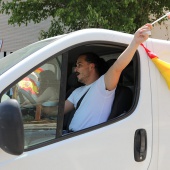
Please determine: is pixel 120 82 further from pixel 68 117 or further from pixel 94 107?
pixel 68 117

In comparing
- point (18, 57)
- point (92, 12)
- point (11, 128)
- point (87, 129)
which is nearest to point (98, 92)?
point (87, 129)

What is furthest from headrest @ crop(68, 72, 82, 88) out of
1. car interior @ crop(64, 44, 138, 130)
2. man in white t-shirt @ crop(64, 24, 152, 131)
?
man in white t-shirt @ crop(64, 24, 152, 131)

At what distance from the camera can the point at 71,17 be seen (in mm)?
8578

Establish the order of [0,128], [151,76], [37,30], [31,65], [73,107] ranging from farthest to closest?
[37,30], [73,107], [151,76], [31,65], [0,128]

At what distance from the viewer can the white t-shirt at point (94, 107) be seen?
248cm

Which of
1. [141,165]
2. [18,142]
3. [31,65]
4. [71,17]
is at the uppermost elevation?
[71,17]

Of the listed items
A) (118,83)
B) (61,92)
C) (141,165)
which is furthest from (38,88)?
(141,165)

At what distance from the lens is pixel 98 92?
2594mm

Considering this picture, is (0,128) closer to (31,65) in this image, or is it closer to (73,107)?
(31,65)

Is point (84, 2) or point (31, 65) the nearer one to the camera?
point (31, 65)

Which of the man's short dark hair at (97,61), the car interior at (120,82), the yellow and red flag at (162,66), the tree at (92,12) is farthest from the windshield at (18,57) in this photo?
the tree at (92,12)

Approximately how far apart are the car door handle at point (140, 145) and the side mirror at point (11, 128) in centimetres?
82

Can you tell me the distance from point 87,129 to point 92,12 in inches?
243

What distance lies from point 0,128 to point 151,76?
1139 millimetres
